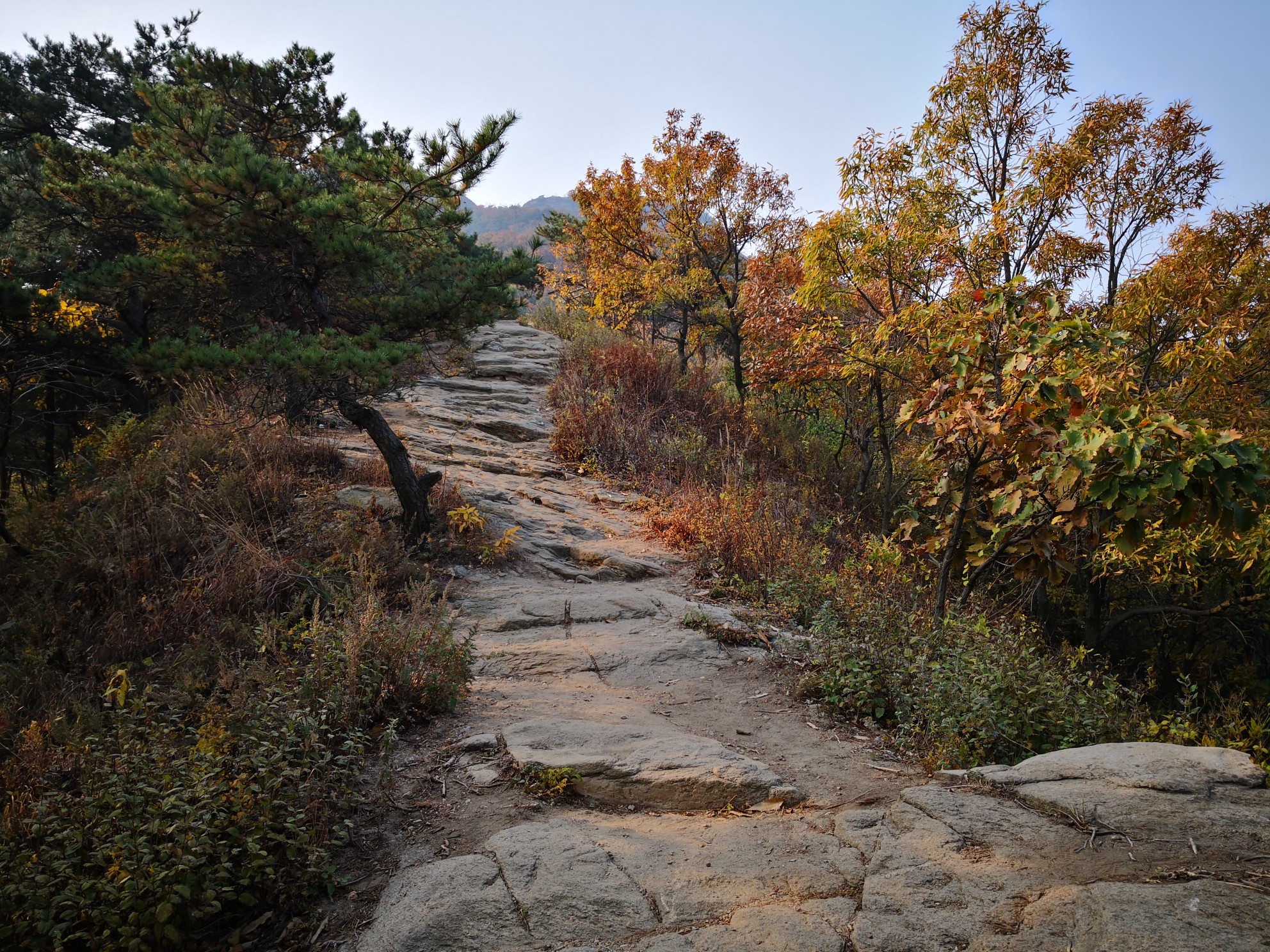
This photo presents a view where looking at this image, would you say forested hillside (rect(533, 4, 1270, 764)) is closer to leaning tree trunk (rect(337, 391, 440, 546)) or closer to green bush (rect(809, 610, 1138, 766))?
green bush (rect(809, 610, 1138, 766))

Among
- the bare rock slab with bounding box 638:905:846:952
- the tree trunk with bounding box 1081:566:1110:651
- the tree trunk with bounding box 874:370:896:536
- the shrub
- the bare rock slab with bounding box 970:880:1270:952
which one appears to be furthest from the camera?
the tree trunk with bounding box 1081:566:1110:651

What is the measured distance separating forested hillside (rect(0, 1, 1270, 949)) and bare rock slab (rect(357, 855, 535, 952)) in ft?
0.92

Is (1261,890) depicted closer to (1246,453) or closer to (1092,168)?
(1246,453)

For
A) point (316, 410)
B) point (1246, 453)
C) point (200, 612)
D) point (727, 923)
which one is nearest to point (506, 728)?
point (727, 923)

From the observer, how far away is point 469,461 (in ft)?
31.1

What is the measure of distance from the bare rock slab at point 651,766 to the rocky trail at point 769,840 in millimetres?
10

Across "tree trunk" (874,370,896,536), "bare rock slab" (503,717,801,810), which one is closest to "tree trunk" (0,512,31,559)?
"bare rock slab" (503,717,801,810)

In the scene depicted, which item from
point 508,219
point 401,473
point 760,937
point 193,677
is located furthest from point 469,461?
point 508,219

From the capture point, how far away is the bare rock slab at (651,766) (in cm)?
309

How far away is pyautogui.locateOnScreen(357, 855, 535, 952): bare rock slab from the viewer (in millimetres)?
2094

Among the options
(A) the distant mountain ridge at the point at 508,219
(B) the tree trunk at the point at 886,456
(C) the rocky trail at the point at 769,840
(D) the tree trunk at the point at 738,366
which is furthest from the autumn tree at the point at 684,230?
(A) the distant mountain ridge at the point at 508,219

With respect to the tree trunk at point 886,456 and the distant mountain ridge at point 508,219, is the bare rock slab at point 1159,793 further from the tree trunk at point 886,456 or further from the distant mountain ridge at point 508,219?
the distant mountain ridge at point 508,219

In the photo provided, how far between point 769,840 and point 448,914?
1.21 meters

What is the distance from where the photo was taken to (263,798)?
8.16ft
